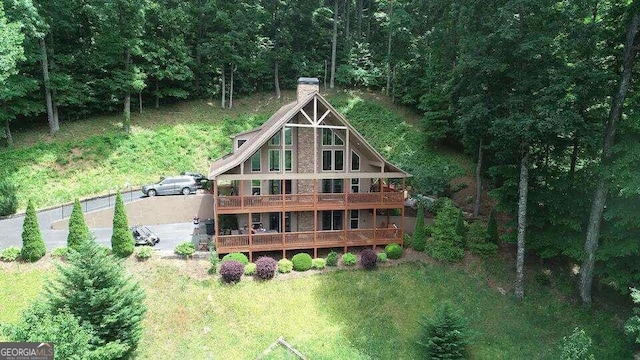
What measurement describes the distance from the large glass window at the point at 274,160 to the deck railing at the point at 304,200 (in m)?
2.09

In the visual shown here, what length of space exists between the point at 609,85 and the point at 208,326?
21.2m

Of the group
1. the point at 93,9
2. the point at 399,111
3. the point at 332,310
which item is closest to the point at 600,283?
the point at 332,310

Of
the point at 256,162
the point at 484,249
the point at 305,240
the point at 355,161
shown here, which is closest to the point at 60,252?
the point at 256,162

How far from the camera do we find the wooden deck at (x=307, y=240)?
22.0 metres

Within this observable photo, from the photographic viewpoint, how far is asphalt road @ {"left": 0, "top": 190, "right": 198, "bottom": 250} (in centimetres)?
2186

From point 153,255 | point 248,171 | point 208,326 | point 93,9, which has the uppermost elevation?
point 93,9

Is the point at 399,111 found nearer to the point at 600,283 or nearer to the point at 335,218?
the point at 335,218

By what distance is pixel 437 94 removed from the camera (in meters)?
34.3

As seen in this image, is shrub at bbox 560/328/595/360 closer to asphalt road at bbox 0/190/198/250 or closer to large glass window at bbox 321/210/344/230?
large glass window at bbox 321/210/344/230

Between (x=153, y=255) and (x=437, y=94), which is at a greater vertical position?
(x=437, y=94)

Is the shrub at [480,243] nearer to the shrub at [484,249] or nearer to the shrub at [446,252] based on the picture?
the shrub at [484,249]

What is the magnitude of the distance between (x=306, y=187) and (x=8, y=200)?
1874cm

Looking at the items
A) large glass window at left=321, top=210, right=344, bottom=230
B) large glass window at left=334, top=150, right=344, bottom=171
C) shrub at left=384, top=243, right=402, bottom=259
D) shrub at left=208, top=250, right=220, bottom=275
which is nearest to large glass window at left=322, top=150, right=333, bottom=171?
large glass window at left=334, top=150, right=344, bottom=171

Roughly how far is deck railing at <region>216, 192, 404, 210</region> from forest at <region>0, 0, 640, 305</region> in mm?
6049
